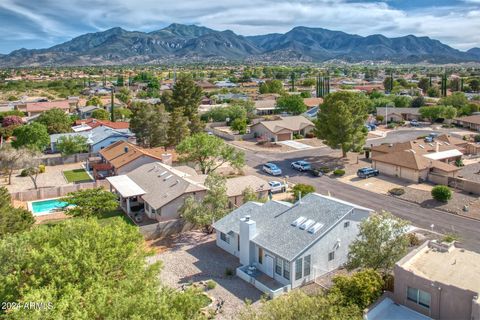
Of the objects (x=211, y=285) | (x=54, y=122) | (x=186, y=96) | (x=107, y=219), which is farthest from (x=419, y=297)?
(x=54, y=122)

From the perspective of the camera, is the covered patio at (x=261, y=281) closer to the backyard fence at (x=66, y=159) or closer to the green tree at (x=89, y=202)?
the green tree at (x=89, y=202)

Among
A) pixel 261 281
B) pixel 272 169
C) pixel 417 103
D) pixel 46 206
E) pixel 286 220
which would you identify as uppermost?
pixel 417 103

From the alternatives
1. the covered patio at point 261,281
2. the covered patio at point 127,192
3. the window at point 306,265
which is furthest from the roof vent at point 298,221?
the covered patio at point 127,192

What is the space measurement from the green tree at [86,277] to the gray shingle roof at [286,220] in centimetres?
881

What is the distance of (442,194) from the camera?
42.5m

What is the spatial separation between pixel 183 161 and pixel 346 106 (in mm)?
23048

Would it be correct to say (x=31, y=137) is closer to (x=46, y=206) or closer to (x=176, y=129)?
(x=176, y=129)

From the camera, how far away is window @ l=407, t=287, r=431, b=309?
68.2 feet

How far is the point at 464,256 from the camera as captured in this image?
2352cm

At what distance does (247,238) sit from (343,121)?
32.7 m

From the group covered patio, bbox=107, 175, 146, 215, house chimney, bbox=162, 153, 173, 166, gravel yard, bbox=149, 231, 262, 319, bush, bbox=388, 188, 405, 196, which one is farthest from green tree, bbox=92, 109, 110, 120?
A: bush, bbox=388, 188, 405, 196

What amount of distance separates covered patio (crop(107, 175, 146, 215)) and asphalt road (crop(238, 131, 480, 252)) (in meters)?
17.9

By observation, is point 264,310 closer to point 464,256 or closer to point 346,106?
point 464,256

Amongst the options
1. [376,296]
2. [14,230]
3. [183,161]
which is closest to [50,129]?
[183,161]
